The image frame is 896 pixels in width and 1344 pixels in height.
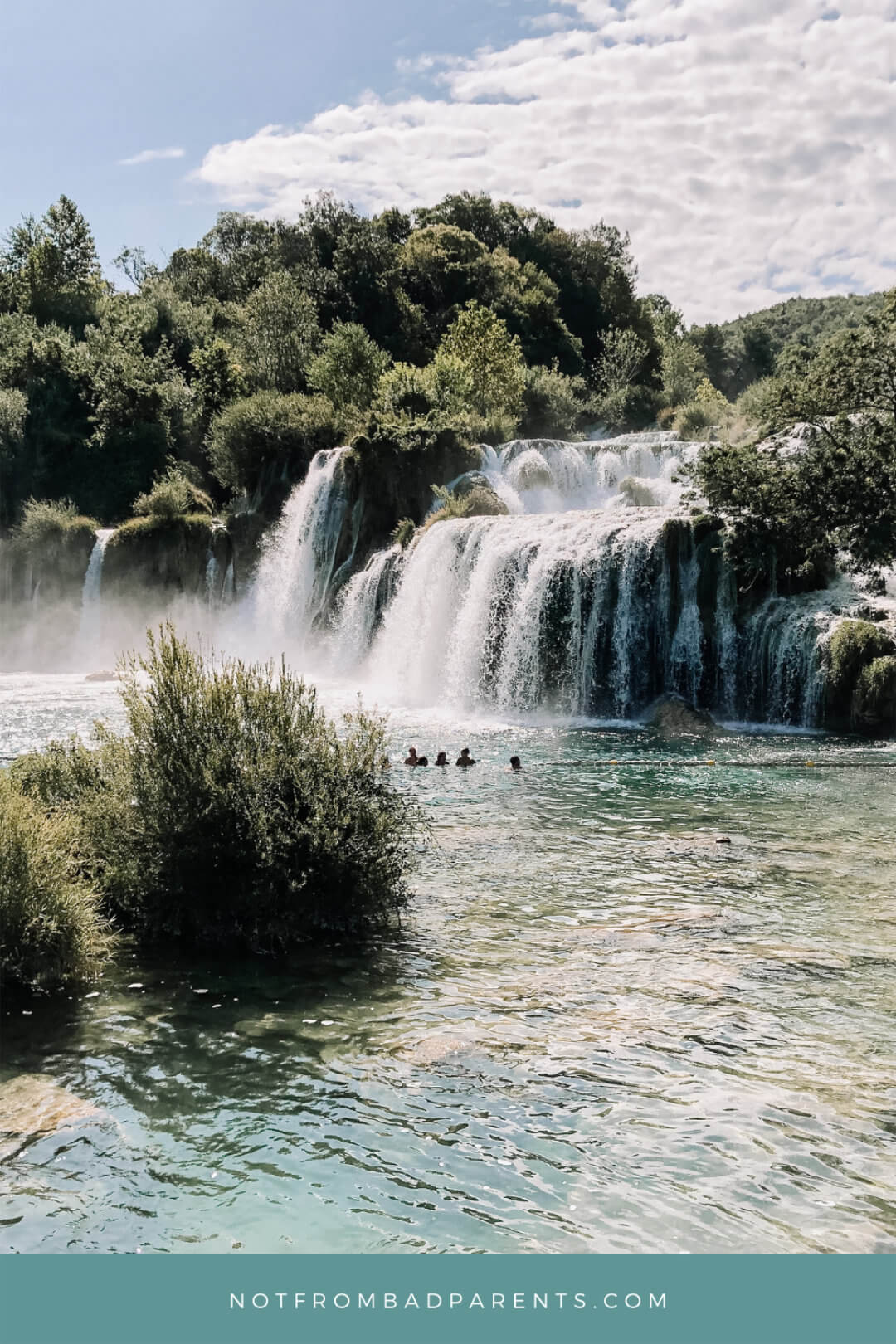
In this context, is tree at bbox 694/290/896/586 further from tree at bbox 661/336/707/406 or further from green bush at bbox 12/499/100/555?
tree at bbox 661/336/707/406

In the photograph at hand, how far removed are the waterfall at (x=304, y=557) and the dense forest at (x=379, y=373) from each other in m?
2.05

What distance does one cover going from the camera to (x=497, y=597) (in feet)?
94.1

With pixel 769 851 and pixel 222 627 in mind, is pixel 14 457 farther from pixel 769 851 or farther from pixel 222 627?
pixel 769 851

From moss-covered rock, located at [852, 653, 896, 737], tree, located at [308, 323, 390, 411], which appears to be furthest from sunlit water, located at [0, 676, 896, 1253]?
tree, located at [308, 323, 390, 411]

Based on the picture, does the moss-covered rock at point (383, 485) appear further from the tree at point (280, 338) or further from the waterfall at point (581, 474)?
the tree at point (280, 338)

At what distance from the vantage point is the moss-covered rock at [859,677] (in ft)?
75.3

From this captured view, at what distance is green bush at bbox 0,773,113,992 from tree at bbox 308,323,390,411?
4047 centimetres

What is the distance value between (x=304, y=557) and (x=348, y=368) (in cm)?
1429

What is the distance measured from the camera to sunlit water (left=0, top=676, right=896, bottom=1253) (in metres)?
6.12

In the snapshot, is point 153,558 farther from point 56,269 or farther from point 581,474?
point 56,269

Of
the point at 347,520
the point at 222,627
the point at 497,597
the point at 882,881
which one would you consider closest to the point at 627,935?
the point at 882,881

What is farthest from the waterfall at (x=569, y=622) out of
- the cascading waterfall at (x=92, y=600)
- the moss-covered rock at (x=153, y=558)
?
the cascading waterfall at (x=92, y=600)

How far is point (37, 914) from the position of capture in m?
9.10

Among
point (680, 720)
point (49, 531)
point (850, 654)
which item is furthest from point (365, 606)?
point (850, 654)
